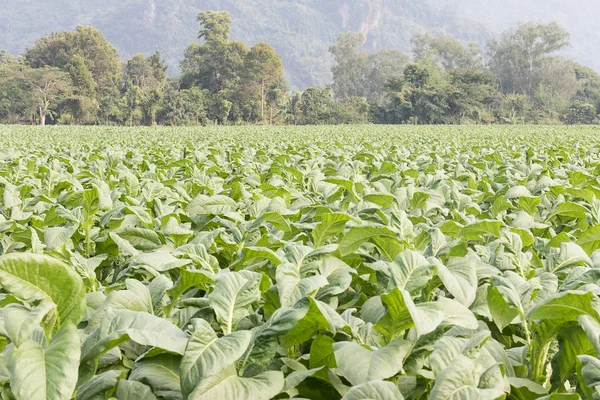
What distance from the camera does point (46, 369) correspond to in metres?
0.78

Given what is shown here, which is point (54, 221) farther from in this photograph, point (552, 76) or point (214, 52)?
point (552, 76)

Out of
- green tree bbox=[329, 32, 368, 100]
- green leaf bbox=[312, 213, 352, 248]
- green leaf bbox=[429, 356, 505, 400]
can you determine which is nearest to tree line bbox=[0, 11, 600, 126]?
green tree bbox=[329, 32, 368, 100]

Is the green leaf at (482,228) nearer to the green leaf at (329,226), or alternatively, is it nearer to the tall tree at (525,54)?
the green leaf at (329,226)

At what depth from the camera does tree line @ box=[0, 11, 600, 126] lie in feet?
192

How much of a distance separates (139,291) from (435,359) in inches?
26.0

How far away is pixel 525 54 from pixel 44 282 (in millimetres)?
86686

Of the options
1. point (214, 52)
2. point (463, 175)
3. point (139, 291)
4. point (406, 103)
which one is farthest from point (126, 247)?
point (214, 52)

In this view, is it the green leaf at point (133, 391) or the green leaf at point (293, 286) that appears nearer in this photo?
the green leaf at point (133, 391)

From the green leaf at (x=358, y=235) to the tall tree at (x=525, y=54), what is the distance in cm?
8428

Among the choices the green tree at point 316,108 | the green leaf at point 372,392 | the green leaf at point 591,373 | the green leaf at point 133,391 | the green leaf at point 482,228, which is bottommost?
the green leaf at point 133,391

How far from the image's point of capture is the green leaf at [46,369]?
2.46ft

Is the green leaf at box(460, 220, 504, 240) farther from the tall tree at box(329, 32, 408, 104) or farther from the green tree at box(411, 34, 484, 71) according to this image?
the tall tree at box(329, 32, 408, 104)

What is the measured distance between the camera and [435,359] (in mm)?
893

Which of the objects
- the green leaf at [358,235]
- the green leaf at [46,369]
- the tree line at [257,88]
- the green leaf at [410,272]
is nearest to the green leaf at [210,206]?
the green leaf at [358,235]
